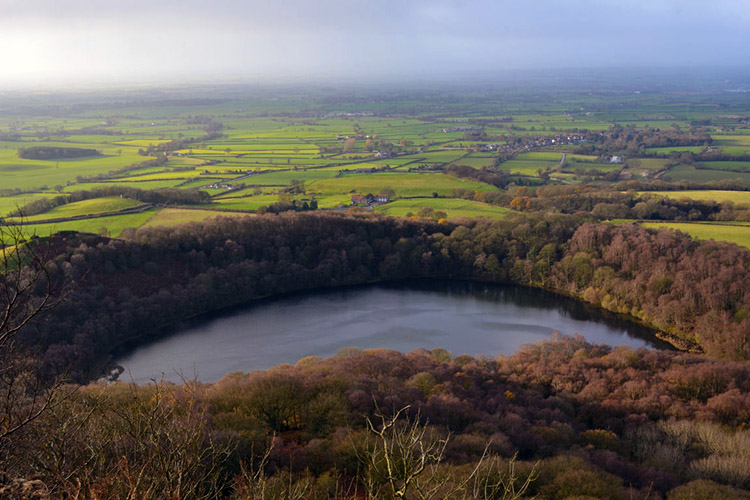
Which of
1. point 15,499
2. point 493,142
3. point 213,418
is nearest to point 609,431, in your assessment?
point 213,418

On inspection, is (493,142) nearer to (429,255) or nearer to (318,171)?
(318,171)

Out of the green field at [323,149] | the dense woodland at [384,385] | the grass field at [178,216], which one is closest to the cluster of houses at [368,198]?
the green field at [323,149]

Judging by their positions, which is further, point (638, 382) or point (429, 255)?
point (429, 255)

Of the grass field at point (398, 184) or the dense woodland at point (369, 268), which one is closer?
the dense woodland at point (369, 268)

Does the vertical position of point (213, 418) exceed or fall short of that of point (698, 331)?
it exceeds it

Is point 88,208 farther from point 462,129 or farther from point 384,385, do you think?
point 462,129

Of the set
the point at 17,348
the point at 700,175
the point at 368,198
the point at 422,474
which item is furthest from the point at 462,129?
the point at 17,348

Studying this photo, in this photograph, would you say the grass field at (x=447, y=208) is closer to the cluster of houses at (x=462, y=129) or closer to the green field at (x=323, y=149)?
the green field at (x=323, y=149)
